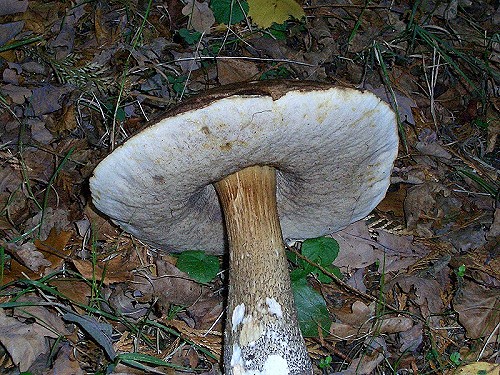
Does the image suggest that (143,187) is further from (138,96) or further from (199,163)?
(138,96)

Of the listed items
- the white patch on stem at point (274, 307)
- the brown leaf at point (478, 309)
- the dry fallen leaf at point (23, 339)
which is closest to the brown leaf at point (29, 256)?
the dry fallen leaf at point (23, 339)

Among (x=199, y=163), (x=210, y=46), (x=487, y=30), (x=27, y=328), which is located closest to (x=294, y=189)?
(x=199, y=163)

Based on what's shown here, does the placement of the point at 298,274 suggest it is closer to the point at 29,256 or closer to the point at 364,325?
the point at 364,325

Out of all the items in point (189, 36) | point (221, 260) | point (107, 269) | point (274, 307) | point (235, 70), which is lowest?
point (221, 260)

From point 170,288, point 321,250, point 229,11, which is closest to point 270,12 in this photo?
point 229,11

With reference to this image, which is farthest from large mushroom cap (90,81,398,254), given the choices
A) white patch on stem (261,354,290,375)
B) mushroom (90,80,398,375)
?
white patch on stem (261,354,290,375)

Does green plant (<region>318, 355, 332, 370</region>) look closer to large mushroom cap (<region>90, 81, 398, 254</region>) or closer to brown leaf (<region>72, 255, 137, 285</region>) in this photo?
large mushroom cap (<region>90, 81, 398, 254</region>)
